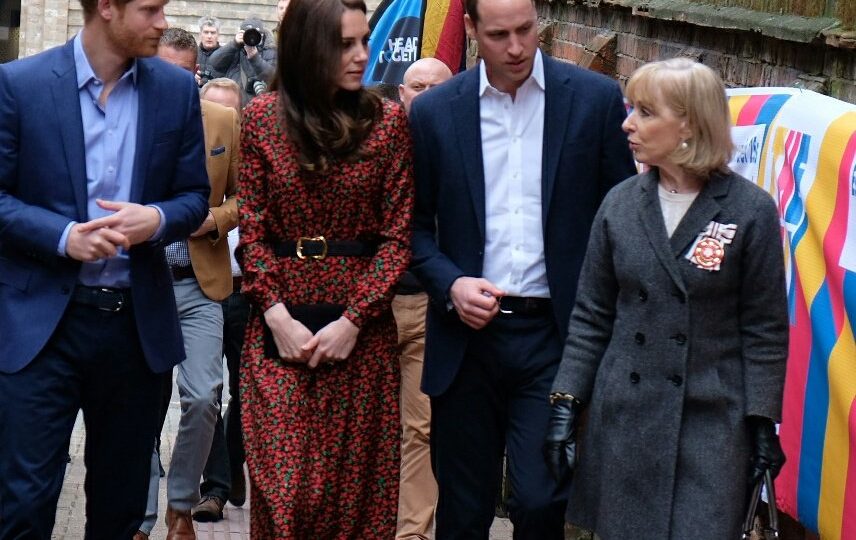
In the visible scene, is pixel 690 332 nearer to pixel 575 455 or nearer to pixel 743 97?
pixel 575 455

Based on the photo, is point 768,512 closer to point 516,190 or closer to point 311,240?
point 516,190

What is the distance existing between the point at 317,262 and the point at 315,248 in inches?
1.7

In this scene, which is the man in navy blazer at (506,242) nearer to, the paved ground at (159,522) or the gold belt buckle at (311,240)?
the gold belt buckle at (311,240)

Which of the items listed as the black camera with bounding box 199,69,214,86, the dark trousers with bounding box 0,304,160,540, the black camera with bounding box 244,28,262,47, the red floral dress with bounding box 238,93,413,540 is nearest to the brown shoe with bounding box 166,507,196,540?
the dark trousers with bounding box 0,304,160,540

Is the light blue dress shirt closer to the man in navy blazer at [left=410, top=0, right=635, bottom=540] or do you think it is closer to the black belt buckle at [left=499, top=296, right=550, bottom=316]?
the man in navy blazer at [left=410, top=0, right=635, bottom=540]

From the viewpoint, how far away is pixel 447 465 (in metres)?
5.24

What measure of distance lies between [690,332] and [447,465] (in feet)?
3.59

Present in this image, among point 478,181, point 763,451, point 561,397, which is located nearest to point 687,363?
point 763,451

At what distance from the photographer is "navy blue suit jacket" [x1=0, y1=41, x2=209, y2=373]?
5035mm

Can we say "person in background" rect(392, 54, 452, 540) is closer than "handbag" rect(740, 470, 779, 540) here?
No

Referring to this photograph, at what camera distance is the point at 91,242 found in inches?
193

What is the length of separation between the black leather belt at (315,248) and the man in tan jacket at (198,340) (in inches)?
75.9

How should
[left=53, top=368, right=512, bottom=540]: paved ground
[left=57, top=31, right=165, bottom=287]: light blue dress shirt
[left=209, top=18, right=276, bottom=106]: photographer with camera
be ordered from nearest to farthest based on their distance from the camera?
[left=57, top=31, right=165, bottom=287]: light blue dress shirt, [left=53, top=368, right=512, bottom=540]: paved ground, [left=209, top=18, right=276, bottom=106]: photographer with camera

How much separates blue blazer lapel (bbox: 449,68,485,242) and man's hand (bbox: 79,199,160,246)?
38.9 inches
